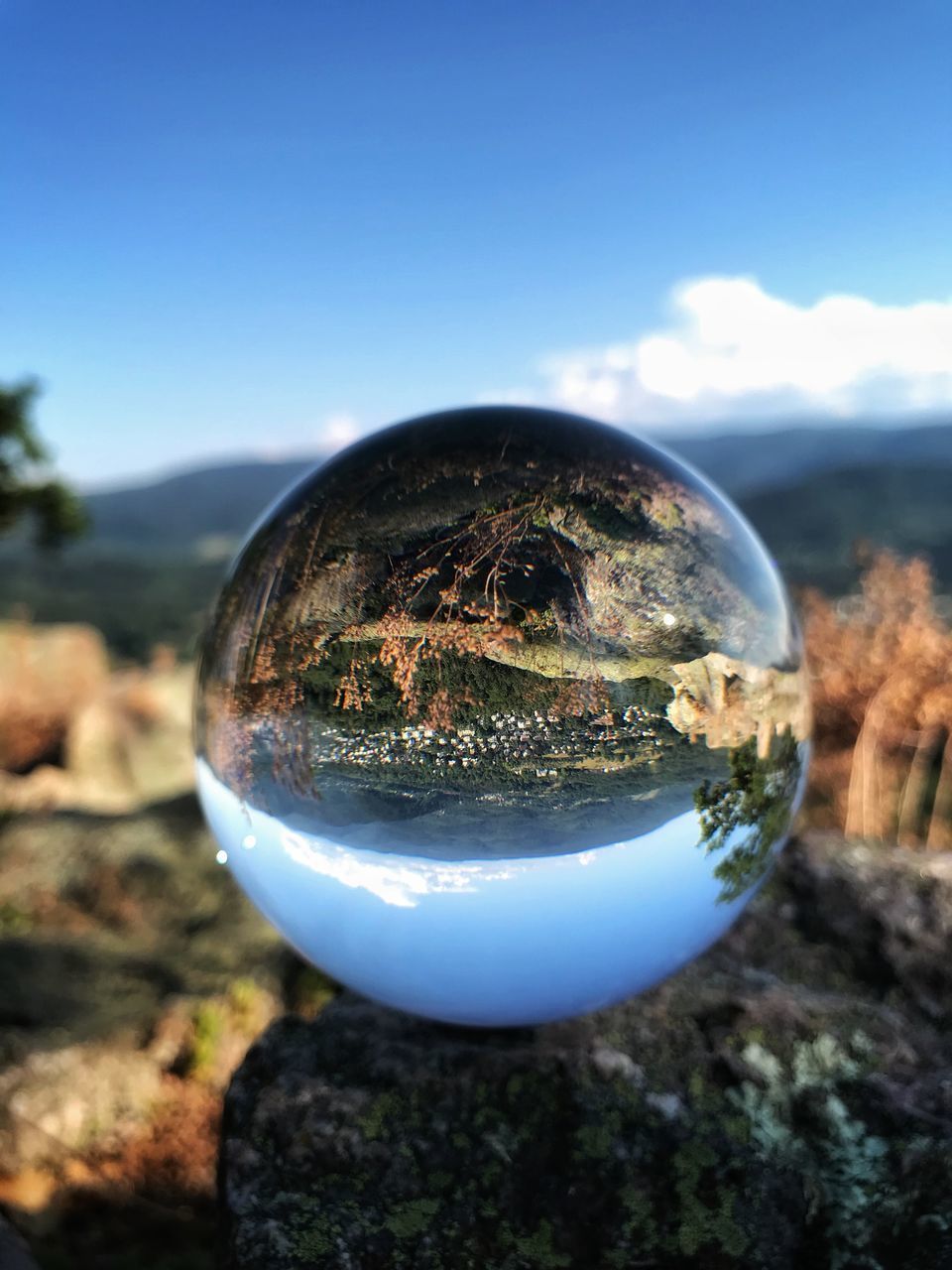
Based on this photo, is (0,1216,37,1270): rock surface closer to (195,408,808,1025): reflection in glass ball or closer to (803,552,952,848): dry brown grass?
(195,408,808,1025): reflection in glass ball

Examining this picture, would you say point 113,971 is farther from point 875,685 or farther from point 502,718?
point 875,685

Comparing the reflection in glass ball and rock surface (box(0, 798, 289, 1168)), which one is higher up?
the reflection in glass ball

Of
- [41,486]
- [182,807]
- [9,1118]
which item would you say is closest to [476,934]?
[9,1118]

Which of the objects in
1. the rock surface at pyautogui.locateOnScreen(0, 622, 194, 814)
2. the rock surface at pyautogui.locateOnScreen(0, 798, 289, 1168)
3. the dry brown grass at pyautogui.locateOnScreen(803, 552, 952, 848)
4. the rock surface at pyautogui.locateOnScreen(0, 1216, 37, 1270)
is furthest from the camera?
the rock surface at pyautogui.locateOnScreen(0, 622, 194, 814)

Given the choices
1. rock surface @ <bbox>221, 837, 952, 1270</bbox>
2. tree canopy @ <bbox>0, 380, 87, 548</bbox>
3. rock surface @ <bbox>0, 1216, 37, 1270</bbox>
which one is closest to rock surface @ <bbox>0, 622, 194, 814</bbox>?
tree canopy @ <bbox>0, 380, 87, 548</bbox>

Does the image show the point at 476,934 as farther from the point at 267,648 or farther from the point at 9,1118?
the point at 9,1118

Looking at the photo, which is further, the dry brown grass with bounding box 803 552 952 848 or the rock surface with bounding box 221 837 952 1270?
the dry brown grass with bounding box 803 552 952 848
